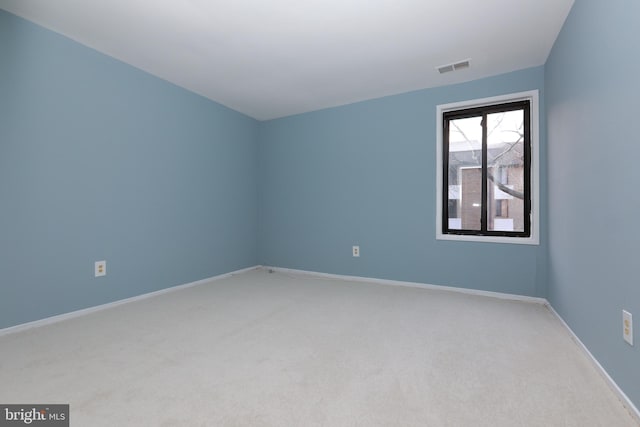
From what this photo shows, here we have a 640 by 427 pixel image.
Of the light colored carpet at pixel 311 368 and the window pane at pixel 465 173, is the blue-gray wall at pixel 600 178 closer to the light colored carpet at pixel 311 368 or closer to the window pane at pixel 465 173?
the light colored carpet at pixel 311 368

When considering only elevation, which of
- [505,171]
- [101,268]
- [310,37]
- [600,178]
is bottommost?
[101,268]

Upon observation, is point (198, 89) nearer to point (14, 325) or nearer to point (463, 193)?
point (14, 325)

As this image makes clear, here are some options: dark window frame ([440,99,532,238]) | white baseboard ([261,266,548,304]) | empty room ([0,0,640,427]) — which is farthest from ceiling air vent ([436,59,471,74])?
white baseboard ([261,266,548,304])

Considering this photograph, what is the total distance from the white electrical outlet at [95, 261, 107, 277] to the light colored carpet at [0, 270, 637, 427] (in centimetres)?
36

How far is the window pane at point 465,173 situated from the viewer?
10.6 ft

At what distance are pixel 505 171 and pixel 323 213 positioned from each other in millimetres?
2158

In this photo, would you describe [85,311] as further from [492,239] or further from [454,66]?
[454,66]

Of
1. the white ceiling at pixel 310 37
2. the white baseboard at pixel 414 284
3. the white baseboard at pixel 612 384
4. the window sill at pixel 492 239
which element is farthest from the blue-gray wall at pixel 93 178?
the white baseboard at pixel 612 384

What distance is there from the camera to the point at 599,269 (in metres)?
1.62

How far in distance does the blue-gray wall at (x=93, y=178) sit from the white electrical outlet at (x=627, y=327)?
3.52 metres

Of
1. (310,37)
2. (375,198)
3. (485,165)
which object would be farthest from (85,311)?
(485,165)

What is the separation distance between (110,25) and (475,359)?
134 inches

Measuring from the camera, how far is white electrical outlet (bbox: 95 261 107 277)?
8.52 feet

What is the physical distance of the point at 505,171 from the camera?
3.10m
